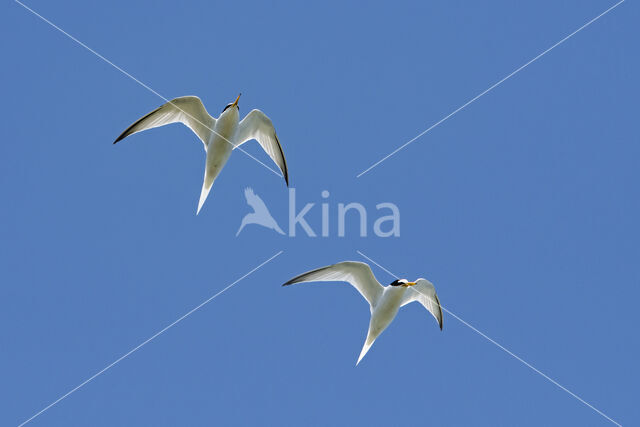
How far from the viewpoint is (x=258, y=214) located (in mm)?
14383

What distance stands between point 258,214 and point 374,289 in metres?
2.22

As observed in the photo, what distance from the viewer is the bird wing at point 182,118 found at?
1378 centimetres

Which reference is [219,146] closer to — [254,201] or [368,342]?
[254,201]

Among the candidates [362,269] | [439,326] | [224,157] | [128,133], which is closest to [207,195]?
[224,157]

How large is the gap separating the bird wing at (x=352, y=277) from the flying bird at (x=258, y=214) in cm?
96

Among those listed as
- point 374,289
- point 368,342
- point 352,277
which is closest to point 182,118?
point 352,277

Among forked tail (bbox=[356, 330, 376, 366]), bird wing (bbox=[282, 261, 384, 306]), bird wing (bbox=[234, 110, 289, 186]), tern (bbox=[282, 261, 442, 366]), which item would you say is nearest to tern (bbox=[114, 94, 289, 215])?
bird wing (bbox=[234, 110, 289, 186])

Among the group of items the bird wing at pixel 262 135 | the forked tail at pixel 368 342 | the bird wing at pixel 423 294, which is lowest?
the forked tail at pixel 368 342

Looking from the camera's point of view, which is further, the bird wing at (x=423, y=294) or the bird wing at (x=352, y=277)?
the bird wing at (x=423, y=294)

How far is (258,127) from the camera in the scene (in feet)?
48.1

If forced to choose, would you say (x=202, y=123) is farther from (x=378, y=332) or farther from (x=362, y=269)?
(x=378, y=332)

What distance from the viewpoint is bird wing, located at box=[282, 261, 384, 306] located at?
13.7 m

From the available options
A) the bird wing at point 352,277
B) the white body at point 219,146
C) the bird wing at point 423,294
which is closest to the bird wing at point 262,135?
the white body at point 219,146

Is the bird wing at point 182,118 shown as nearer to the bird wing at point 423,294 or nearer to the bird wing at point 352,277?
the bird wing at point 352,277
